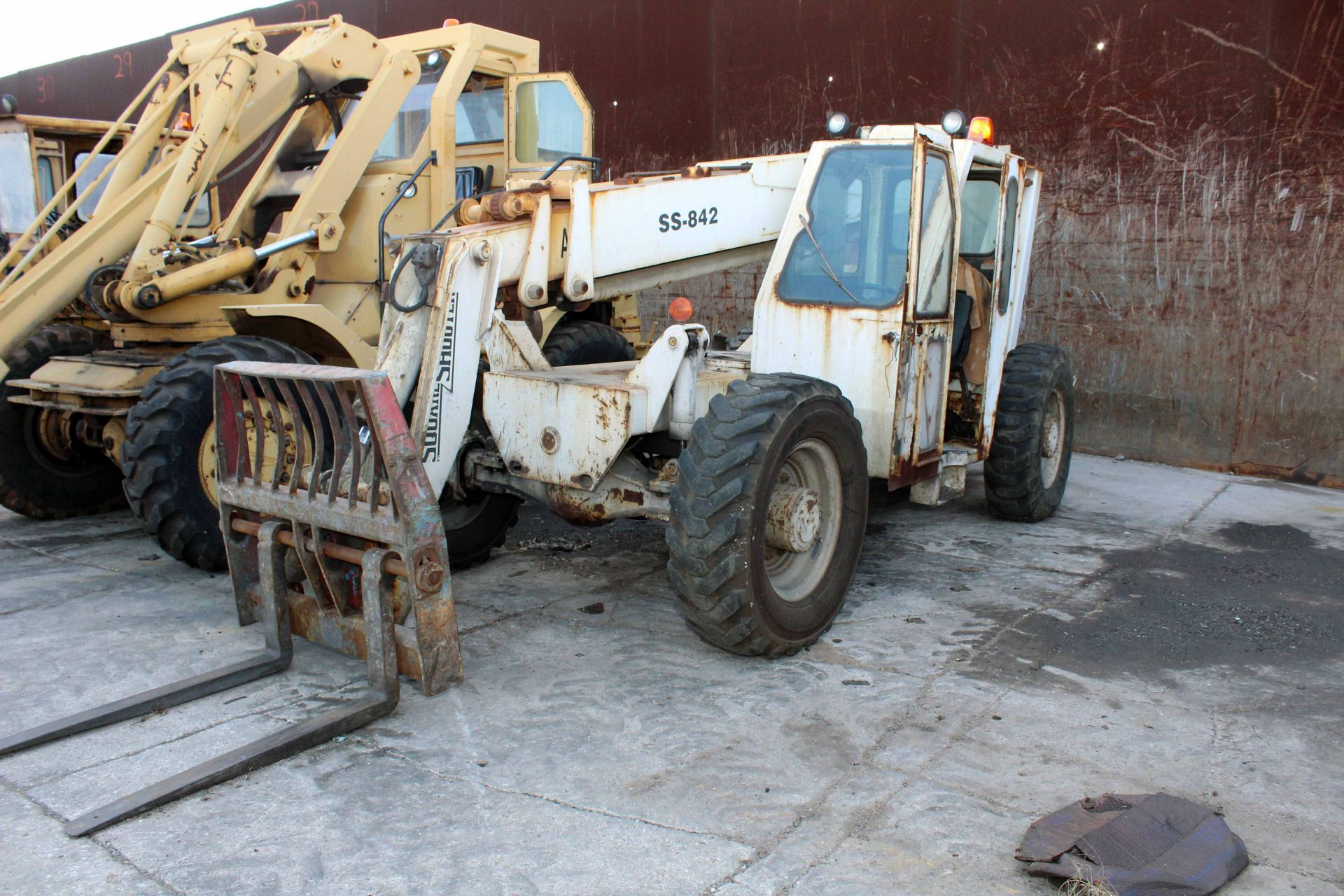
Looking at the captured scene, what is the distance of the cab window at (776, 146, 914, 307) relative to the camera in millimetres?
4871

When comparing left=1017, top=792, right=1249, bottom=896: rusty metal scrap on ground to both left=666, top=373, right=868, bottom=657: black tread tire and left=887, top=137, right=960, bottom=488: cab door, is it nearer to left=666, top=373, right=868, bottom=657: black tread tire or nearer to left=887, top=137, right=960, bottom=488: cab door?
left=666, top=373, right=868, bottom=657: black tread tire

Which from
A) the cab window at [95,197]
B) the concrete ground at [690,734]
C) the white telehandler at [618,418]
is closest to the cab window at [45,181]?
the cab window at [95,197]

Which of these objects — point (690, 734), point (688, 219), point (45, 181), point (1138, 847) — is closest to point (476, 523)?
point (688, 219)

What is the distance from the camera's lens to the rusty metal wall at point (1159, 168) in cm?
773

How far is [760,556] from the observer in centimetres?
407

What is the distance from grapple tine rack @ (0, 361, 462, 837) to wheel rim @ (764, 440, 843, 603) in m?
1.43

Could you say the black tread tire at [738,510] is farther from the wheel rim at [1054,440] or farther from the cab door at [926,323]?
the wheel rim at [1054,440]

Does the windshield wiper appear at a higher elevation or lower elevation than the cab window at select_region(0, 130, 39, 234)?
lower

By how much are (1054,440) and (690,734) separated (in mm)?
4198

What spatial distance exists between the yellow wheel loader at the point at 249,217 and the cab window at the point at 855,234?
1.59 metres

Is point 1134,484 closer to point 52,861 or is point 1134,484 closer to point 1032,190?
point 1032,190

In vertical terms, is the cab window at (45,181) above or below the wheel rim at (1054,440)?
above

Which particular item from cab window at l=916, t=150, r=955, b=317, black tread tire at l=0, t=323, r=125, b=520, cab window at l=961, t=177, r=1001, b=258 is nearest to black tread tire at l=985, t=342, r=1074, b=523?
cab window at l=961, t=177, r=1001, b=258

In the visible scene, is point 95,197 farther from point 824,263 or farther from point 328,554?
point 824,263
